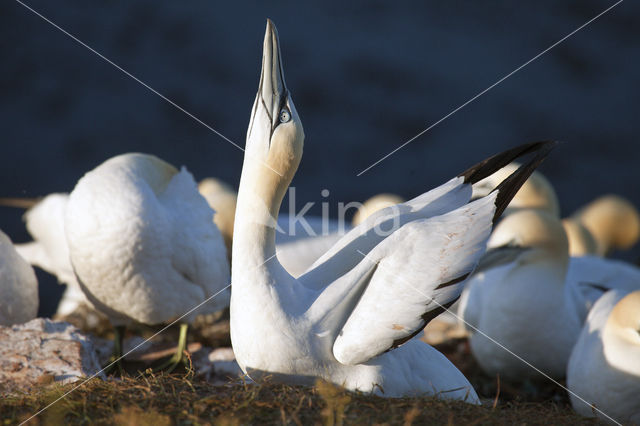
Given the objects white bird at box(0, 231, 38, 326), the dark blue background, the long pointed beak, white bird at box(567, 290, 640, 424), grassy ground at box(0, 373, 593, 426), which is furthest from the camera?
the dark blue background

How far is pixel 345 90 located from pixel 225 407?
9.09 metres

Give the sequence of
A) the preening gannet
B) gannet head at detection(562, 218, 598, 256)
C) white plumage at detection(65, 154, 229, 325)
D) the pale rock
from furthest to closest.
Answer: gannet head at detection(562, 218, 598, 256) → the preening gannet → white plumage at detection(65, 154, 229, 325) → the pale rock

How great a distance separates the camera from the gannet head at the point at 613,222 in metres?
8.24

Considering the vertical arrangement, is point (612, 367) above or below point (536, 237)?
below

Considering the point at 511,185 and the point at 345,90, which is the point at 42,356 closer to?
the point at 511,185

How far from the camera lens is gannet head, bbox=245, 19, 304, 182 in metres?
2.74

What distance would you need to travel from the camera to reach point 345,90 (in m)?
11.2

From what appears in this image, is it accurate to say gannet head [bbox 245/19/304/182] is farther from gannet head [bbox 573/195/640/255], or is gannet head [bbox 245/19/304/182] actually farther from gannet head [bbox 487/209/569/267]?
gannet head [bbox 573/195/640/255]

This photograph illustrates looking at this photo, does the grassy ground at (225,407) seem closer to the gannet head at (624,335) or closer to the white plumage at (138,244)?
the gannet head at (624,335)

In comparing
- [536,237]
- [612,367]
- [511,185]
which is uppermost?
[511,185]

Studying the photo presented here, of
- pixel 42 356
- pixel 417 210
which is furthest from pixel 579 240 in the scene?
pixel 42 356

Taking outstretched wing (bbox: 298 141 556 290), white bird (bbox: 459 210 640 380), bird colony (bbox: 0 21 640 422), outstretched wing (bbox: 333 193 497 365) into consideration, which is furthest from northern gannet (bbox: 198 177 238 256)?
outstretched wing (bbox: 333 193 497 365)

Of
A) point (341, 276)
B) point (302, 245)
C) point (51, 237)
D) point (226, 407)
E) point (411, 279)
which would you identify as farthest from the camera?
point (302, 245)

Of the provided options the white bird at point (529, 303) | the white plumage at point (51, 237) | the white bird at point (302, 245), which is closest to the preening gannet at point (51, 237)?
the white plumage at point (51, 237)
